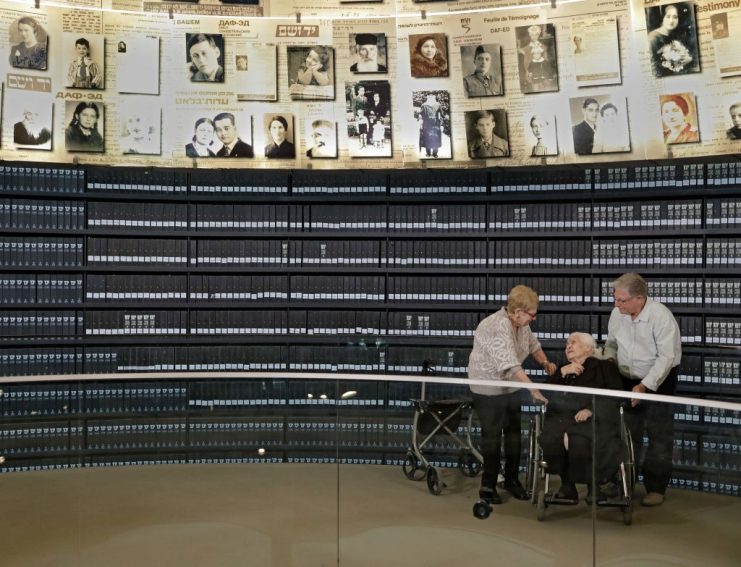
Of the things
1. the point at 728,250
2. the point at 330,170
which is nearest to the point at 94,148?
the point at 330,170

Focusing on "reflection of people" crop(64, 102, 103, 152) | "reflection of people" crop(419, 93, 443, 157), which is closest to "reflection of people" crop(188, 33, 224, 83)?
"reflection of people" crop(64, 102, 103, 152)

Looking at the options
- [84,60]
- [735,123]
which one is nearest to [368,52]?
A: [84,60]

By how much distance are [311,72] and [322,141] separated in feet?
1.81

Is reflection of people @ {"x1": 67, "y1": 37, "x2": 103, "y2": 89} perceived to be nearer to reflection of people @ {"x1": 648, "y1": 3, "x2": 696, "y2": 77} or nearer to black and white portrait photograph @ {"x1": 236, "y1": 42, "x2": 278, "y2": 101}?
black and white portrait photograph @ {"x1": 236, "y1": 42, "x2": 278, "y2": 101}

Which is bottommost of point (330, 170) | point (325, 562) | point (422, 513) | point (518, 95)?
point (325, 562)

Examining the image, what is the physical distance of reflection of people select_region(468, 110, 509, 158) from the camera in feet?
22.3

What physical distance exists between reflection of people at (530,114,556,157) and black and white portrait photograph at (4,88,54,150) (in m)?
3.62

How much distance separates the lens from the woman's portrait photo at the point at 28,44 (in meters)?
6.57

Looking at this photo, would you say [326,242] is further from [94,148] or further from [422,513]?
[422,513]

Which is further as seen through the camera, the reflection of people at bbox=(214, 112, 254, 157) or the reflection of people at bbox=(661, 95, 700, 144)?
the reflection of people at bbox=(214, 112, 254, 157)

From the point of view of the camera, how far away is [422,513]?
3.61 m

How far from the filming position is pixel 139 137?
22.5 ft

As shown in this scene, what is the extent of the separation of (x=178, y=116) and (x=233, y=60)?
62 cm

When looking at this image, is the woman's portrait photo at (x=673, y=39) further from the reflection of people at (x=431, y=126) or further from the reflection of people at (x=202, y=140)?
the reflection of people at (x=202, y=140)
